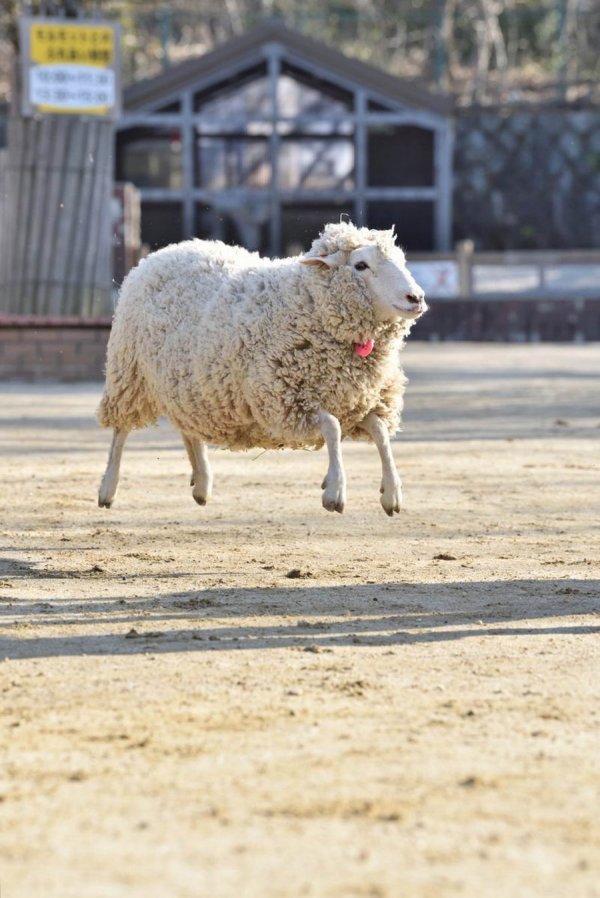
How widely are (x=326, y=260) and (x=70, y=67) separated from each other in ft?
37.1

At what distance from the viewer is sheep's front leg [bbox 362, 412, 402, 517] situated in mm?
6816

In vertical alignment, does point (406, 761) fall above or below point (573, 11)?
Result: below

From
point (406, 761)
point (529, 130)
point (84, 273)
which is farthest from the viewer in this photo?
point (529, 130)

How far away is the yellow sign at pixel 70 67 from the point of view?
1728cm

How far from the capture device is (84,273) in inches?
683

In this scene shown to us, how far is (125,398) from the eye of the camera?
7773mm

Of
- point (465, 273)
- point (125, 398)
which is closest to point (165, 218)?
point (465, 273)

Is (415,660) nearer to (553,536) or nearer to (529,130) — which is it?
(553,536)

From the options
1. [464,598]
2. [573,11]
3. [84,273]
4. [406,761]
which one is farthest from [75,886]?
[573,11]

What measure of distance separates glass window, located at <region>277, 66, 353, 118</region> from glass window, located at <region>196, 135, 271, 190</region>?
77cm

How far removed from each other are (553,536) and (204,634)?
259cm

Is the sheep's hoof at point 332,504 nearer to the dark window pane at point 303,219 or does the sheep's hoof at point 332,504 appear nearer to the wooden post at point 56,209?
the wooden post at point 56,209

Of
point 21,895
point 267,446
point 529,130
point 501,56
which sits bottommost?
point 21,895

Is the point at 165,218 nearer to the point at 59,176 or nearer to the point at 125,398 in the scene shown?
the point at 59,176
